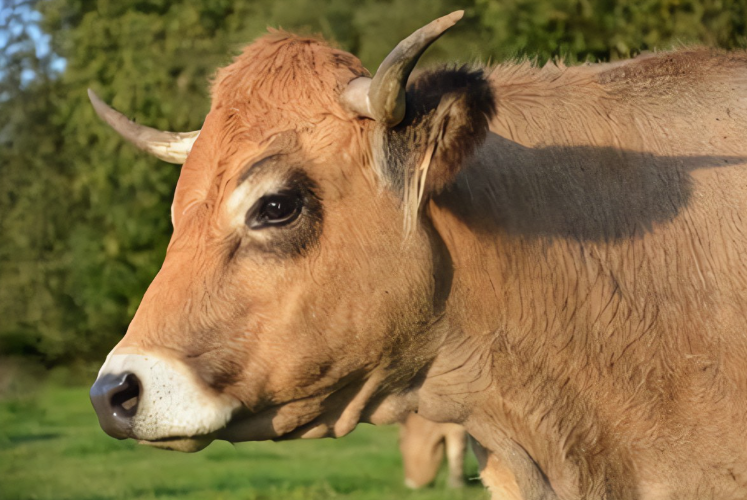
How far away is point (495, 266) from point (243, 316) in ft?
2.94

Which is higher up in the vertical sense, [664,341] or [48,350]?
[664,341]

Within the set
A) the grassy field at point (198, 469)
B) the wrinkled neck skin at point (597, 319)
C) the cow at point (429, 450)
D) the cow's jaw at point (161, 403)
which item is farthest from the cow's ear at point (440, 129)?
the cow at point (429, 450)

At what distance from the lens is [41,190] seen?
11.1 m

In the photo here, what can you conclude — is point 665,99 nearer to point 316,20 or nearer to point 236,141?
point 236,141

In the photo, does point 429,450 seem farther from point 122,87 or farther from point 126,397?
point 122,87

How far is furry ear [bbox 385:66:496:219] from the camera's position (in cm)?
326

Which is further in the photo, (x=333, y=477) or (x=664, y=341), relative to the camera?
(x=333, y=477)

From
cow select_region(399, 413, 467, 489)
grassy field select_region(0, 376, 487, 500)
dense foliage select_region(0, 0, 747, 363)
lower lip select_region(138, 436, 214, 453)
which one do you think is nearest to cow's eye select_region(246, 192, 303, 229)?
lower lip select_region(138, 436, 214, 453)

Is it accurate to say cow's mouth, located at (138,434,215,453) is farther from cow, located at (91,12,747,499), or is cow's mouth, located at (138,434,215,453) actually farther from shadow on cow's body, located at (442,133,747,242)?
shadow on cow's body, located at (442,133,747,242)

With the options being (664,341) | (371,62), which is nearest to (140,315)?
(664,341)

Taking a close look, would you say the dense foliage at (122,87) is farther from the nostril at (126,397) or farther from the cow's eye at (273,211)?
the nostril at (126,397)

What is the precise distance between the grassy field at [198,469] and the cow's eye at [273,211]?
152 inches

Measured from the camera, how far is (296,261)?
128 inches

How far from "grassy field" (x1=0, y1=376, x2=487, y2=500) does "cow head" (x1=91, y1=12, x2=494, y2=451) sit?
3577mm
